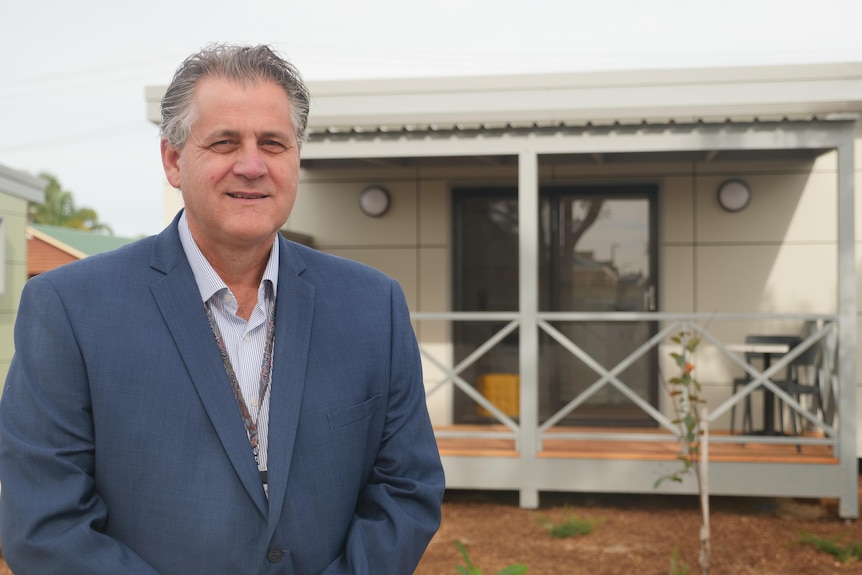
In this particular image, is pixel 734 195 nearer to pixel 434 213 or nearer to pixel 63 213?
pixel 434 213

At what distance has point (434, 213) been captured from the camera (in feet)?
27.6

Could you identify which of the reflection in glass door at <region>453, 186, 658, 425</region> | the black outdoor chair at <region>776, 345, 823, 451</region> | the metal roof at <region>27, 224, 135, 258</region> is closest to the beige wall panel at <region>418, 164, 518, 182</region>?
the reflection in glass door at <region>453, 186, 658, 425</region>

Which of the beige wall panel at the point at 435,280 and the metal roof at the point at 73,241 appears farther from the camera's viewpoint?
the metal roof at the point at 73,241

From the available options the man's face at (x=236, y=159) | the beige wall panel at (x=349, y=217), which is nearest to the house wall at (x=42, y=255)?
the beige wall panel at (x=349, y=217)

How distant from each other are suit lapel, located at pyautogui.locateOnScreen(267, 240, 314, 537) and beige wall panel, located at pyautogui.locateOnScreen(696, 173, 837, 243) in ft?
22.7

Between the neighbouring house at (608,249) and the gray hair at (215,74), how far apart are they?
504 centimetres

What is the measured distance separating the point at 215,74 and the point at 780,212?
24.0 feet

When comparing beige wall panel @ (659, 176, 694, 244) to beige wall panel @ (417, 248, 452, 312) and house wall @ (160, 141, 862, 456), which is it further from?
beige wall panel @ (417, 248, 452, 312)

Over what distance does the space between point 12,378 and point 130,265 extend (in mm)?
269

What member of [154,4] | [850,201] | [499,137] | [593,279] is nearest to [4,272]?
[499,137]

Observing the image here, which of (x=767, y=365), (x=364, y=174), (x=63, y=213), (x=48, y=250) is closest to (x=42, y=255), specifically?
(x=48, y=250)

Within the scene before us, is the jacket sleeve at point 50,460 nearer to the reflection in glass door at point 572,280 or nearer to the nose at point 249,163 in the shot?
the nose at point 249,163

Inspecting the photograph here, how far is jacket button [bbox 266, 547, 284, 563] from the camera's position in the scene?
1.51 m

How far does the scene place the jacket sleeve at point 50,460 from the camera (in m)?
1.41
